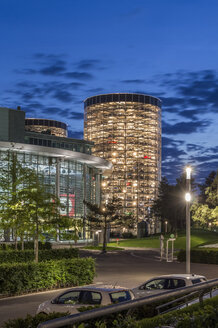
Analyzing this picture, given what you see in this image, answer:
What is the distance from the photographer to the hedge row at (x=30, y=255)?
28.4 metres

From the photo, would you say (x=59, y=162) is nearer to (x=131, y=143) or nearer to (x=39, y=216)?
(x=39, y=216)

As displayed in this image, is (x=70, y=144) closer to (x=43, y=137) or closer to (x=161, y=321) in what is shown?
(x=43, y=137)

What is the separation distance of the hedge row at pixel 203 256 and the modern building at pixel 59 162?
1063 inches

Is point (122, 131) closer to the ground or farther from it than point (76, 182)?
farther from it

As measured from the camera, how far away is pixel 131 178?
620 ft

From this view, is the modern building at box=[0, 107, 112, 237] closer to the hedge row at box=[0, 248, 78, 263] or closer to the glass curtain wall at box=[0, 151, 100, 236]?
the glass curtain wall at box=[0, 151, 100, 236]

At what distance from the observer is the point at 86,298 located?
12.6 m

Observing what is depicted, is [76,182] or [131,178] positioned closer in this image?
[76,182]

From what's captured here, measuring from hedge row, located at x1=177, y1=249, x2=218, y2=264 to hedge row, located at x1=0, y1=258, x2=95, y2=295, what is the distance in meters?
18.6

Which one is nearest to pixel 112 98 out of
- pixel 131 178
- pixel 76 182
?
pixel 131 178

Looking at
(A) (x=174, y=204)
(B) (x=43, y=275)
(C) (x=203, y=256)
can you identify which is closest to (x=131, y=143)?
(A) (x=174, y=204)

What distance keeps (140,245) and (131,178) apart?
11830 centimetres

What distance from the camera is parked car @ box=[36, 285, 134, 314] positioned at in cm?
1234

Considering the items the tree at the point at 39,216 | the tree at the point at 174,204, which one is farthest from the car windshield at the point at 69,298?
the tree at the point at 174,204
